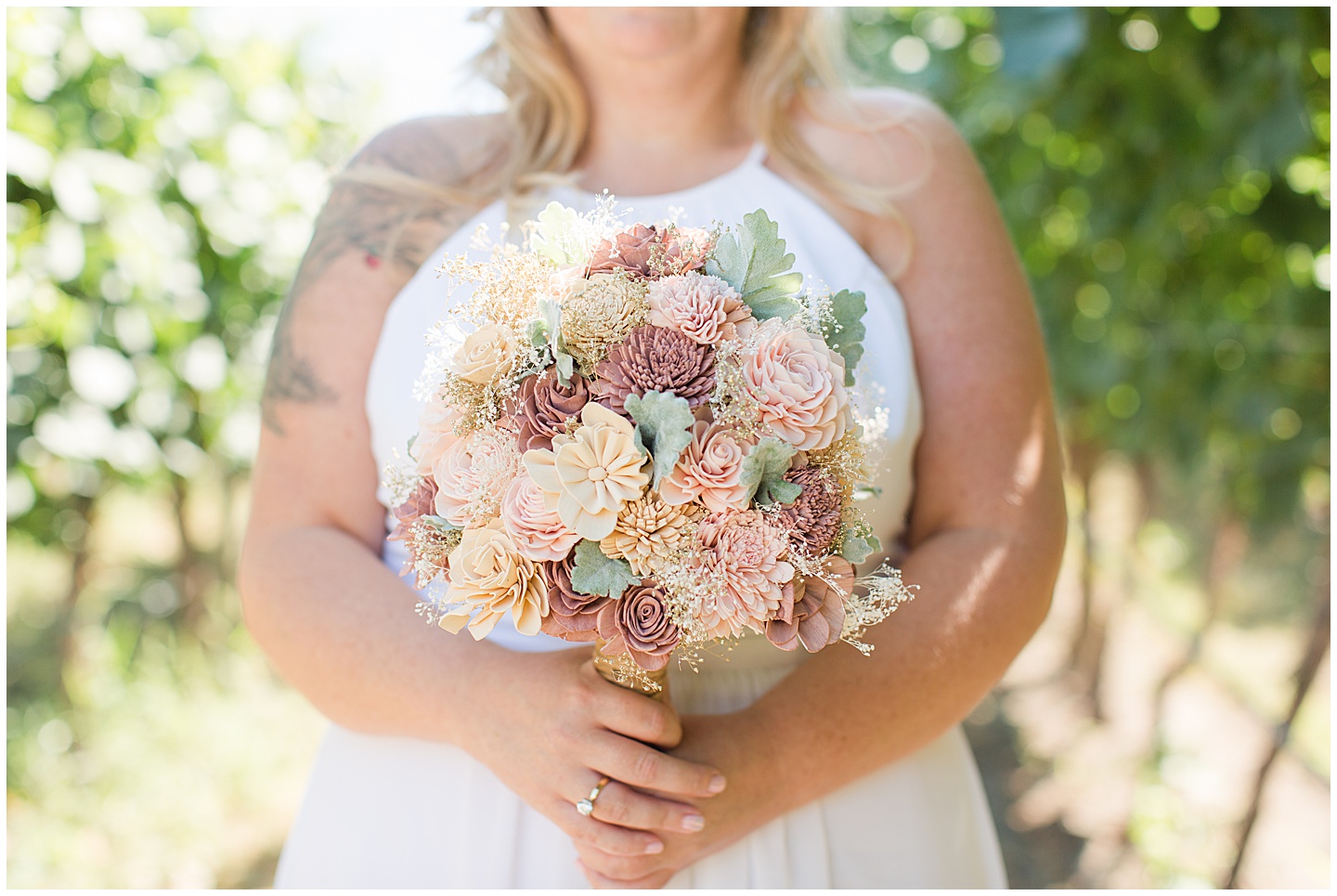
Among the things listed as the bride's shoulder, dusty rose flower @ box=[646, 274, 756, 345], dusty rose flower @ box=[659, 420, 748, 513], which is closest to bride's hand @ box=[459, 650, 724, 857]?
dusty rose flower @ box=[659, 420, 748, 513]

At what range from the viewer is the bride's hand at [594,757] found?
4.53ft

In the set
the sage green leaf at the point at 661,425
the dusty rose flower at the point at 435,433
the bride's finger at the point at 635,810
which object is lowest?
the bride's finger at the point at 635,810

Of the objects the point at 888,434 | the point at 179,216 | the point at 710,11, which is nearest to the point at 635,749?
the point at 888,434

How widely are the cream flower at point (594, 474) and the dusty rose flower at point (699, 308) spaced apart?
13 cm

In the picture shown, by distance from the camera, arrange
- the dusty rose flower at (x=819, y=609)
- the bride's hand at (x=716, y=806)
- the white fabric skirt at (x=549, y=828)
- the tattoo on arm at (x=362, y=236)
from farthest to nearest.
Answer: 1. the tattoo on arm at (x=362, y=236)
2. the white fabric skirt at (x=549, y=828)
3. the bride's hand at (x=716, y=806)
4. the dusty rose flower at (x=819, y=609)

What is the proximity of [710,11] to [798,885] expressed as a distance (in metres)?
1.66

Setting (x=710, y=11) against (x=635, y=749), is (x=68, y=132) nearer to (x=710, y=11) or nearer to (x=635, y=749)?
(x=710, y=11)

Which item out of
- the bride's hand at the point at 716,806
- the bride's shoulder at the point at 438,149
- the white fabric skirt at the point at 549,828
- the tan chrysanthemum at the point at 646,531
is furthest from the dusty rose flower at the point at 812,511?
the bride's shoulder at the point at 438,149

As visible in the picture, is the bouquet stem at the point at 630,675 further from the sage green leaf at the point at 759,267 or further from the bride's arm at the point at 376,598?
the sage green leaf at the point at 759,267

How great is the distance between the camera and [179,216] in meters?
3.88

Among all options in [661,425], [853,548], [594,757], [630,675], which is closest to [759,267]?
[661,425]

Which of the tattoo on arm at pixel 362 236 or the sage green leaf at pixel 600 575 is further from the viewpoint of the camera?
the tattoo on arm at pixel 362 236

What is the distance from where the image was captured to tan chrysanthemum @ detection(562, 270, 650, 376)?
110cm

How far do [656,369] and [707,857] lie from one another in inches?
36.6
